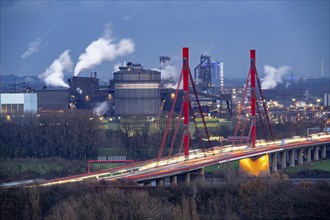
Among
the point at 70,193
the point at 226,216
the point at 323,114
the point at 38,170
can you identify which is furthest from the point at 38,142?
the point at 323,114

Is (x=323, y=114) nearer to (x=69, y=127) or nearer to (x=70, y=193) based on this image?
(x=69, y=127)

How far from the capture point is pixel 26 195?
553 inches

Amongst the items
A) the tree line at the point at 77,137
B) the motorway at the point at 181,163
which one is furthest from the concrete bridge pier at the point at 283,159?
the tree line at the point at 77,137

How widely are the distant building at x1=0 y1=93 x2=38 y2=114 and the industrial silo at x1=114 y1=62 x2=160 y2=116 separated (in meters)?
2.80

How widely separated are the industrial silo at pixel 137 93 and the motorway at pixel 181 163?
6.84 metres

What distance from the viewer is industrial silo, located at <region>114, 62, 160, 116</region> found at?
3023 centimetres

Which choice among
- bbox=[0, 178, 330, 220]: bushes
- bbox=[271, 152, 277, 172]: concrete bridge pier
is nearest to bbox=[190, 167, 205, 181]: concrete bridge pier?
bbox=[0, 178, 330, 220]: bushes

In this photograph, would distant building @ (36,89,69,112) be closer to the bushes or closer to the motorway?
the motorway

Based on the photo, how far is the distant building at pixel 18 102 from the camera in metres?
29.8

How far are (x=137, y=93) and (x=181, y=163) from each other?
11435 millimetres

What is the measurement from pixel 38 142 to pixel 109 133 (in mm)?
2615

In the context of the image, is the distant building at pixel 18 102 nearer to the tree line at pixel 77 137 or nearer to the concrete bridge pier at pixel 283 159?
the tree line at pixel 77 137

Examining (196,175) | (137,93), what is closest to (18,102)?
(137,93)

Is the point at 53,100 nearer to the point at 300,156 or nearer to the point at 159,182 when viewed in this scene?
the point at 300,156
